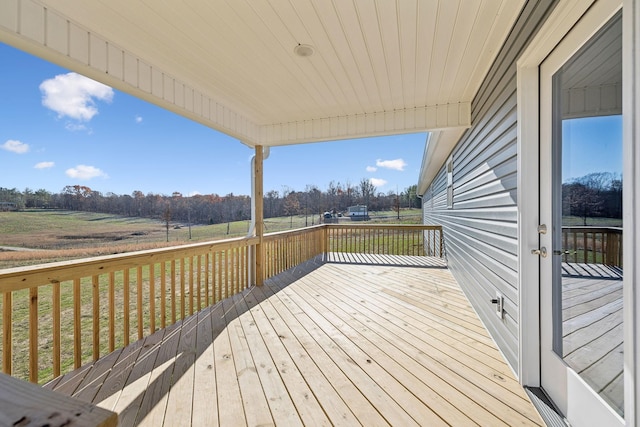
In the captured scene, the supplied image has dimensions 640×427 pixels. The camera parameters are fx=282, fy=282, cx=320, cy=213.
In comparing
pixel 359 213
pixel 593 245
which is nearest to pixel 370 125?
pixel 593 245

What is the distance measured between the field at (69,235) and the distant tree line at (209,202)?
128mm

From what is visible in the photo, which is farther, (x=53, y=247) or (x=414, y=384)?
(x=53, y=247)

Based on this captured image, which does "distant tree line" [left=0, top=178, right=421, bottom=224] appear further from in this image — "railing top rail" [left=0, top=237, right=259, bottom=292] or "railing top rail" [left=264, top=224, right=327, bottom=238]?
"railing top rail" [left=0, top=237, right=259, bottom=292]

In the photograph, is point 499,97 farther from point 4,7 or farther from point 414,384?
point 4,7

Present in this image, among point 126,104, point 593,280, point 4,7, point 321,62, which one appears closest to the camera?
point 593,280

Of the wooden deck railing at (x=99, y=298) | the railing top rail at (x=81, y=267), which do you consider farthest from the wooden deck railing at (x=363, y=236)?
the railing top rail at (x=81, y=267)

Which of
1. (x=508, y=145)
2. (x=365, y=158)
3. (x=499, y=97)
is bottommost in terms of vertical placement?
(x=508, y=145)

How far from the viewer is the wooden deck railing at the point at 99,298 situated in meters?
1.93

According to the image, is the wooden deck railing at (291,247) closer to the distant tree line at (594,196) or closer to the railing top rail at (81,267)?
the railing top rail at (81,267)

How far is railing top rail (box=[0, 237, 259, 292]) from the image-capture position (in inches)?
72.1

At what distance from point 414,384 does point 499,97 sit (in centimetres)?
237

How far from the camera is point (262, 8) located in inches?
77.2

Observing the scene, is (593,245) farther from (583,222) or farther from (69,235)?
(69,235)

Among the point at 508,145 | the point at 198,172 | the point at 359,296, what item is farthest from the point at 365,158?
the point at 508,145
